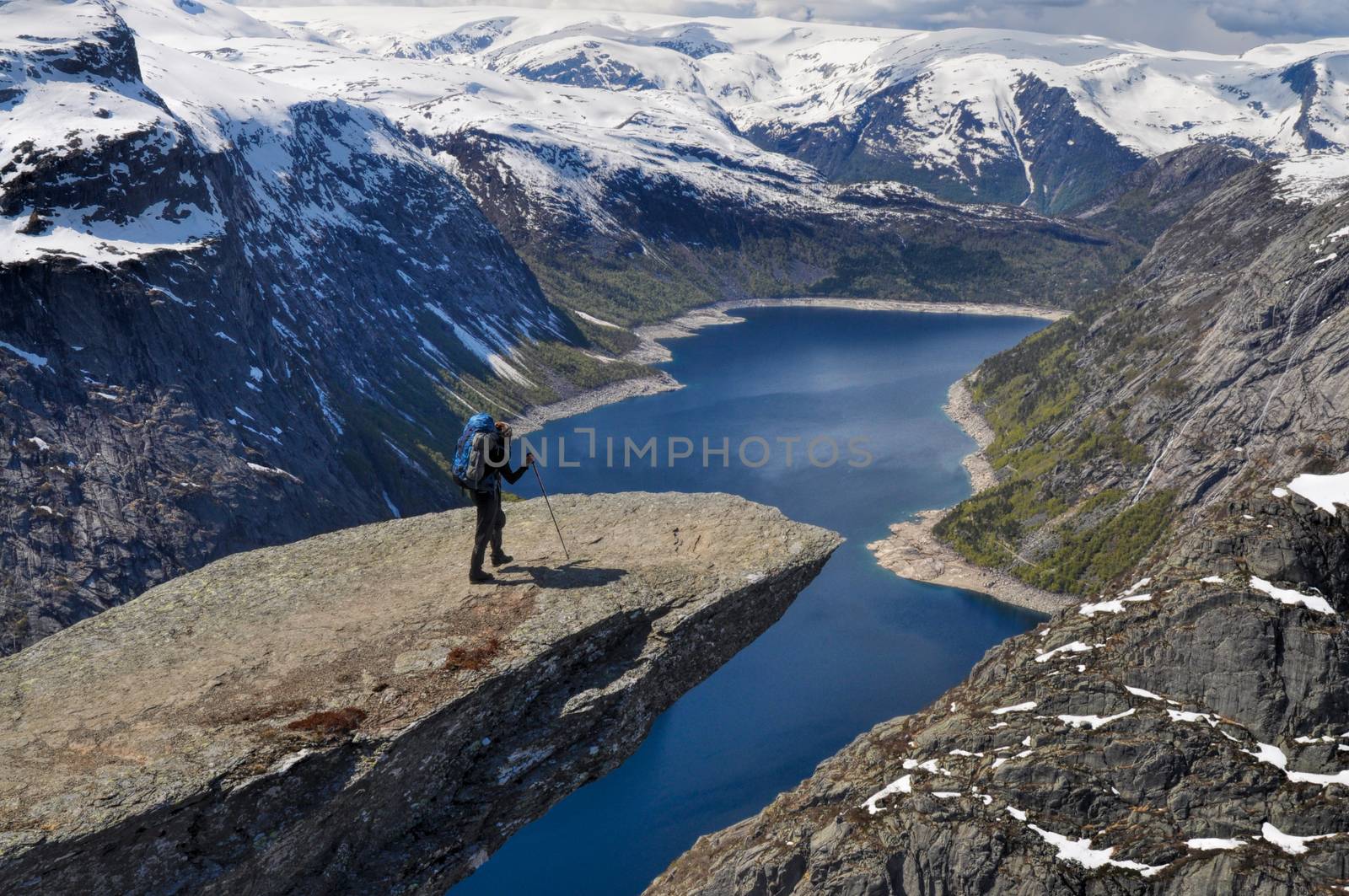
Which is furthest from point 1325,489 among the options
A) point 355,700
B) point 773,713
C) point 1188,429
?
point 1188,429

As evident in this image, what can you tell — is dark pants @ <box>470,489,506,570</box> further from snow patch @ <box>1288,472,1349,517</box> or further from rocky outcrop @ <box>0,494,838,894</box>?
snow patch @ <box>1288,472,1349,517</box>

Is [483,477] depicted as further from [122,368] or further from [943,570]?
[943,570]

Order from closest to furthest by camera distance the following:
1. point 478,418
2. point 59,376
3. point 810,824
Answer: point 478,418
point 810,824
point 59,376

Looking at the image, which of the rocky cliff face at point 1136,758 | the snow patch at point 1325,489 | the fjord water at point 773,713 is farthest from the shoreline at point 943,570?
the snow patch at point 1325,489

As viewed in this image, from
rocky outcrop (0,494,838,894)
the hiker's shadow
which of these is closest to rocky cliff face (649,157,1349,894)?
rocky outcrop (0,494,838,894)

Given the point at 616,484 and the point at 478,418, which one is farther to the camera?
the point at 616,484

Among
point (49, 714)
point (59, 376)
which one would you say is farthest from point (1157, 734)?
point (59, 376)

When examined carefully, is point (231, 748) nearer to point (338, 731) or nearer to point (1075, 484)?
point (338, 731)
